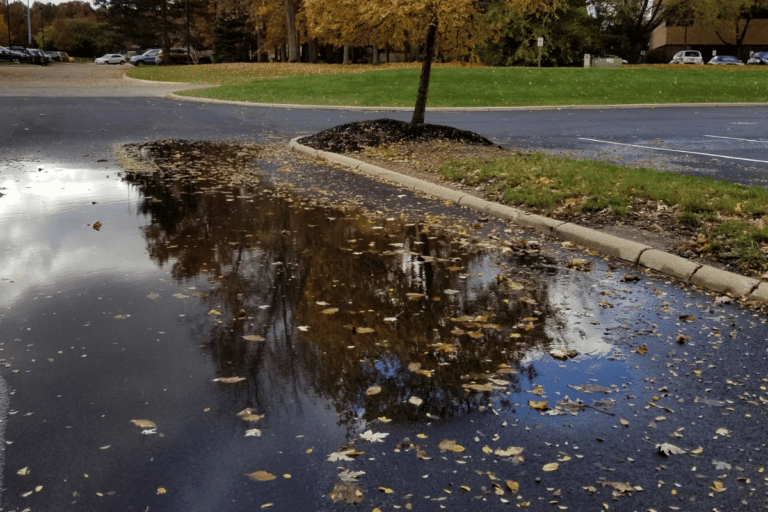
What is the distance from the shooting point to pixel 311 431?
352 cm

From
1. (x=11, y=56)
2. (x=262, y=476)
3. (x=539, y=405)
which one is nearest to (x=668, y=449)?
(x=539, y=405)

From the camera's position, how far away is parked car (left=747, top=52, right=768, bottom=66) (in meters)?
55.3

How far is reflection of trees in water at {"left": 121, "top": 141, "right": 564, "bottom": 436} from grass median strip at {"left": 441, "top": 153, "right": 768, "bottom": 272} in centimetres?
167

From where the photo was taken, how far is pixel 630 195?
8.61m

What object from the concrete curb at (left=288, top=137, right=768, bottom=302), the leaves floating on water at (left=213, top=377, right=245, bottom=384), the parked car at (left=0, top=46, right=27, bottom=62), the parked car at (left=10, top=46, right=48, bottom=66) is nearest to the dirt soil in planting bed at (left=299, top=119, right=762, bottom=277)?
the concrete curb at (left=288, top=137, right=768, bottom=302)

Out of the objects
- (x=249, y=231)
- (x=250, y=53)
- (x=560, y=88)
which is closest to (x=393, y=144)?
(x=249, y=231)

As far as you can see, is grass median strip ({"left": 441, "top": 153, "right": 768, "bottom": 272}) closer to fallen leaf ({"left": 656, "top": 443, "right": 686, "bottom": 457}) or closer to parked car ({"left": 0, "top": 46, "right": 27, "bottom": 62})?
fallen leaf ({"left": 656, "top": 443, "right": 686, "bottom": 457})

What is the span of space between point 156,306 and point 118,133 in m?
12.8

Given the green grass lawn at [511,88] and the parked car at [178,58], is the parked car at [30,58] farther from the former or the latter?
the green grass lawn at [511,88]

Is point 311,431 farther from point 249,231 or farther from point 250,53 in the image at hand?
point 250,53

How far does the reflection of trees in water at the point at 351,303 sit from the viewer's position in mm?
4082

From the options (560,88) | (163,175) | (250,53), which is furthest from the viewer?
(250,53)

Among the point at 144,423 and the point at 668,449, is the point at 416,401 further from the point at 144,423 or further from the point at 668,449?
the point at 144,423

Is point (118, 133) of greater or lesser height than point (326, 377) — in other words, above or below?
above
